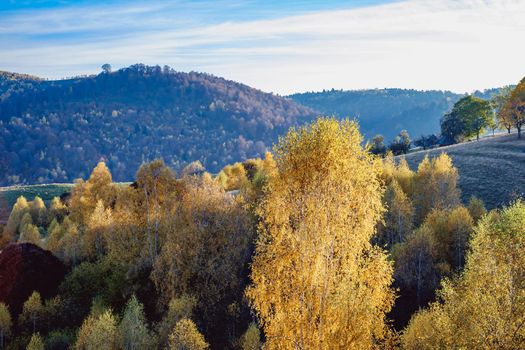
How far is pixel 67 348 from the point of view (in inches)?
1875

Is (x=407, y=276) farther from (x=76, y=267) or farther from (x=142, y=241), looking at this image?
(x=76, y=267)

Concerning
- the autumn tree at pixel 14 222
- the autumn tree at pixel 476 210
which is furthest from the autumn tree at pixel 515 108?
the autumn tree at pixel 14 222

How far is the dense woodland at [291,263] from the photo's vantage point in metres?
18.1

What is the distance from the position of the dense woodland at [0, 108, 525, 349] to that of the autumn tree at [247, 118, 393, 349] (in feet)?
0.19

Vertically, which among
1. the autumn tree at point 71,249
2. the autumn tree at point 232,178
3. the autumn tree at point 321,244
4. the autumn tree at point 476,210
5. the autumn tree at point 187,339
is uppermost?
the autumn tree at point 321,244

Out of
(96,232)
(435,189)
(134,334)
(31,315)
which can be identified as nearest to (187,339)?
(134,334)

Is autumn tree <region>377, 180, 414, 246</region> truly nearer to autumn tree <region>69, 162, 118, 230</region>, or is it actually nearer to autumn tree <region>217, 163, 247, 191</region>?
autumn tree <region>217, 163, 247, 191</region>

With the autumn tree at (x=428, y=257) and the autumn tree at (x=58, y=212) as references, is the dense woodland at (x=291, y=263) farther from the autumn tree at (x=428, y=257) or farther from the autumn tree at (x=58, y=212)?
the autumn tree at (x=58, y=212)

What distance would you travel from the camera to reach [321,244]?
18.2 meters

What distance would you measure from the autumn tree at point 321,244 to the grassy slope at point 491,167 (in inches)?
2309

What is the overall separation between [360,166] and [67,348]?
44.2 meters

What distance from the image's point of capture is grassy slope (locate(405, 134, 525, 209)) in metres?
72.4

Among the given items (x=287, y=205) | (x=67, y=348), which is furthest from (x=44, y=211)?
(x=287, y=205)

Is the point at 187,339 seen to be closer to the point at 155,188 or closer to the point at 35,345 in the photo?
the point at 35,345
